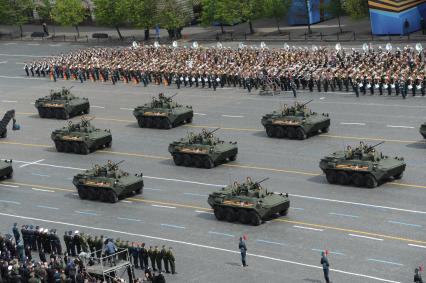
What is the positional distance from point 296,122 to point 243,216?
643 inches

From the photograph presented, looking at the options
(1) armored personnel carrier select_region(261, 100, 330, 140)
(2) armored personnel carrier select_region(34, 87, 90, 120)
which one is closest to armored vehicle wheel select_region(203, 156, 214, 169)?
(1) armored personnel carrier select_region(261, 100, 330, 140)

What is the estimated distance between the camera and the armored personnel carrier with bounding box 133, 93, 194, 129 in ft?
267

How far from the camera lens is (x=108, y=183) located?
65.1 m

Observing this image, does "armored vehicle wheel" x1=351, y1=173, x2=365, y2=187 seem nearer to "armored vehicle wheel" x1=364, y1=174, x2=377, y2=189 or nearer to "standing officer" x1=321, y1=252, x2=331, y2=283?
"armored vehicle wheel" x1=364, y1=174, x2=377, y2=189

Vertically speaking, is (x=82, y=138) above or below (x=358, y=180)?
above

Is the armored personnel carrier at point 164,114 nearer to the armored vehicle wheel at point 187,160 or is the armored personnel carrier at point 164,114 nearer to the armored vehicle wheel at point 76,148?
the armored vehicle wheel at point 76,148

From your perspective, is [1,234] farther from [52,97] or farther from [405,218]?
[52,97]

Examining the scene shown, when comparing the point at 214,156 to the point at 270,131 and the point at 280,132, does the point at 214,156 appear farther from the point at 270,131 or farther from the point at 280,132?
the point at 270,131

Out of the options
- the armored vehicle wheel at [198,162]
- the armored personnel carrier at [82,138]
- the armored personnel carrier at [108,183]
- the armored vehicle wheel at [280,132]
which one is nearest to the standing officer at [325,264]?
the armored personnel carrier at [108,183]

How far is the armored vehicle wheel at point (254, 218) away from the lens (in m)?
57.5

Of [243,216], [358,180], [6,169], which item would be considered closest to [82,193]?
[6,169]

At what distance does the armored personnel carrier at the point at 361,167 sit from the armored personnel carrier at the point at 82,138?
20.6m

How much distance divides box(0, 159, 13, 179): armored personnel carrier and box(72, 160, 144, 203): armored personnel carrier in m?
8.66

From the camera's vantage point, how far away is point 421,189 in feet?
197
